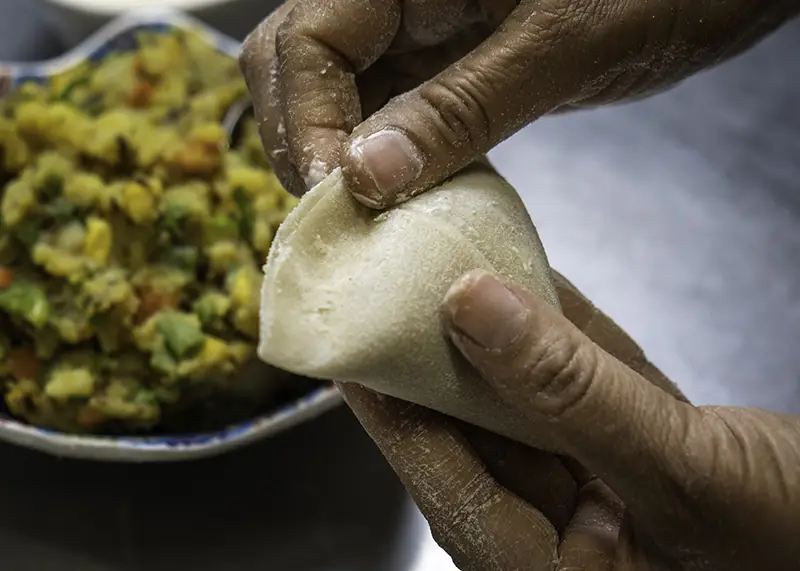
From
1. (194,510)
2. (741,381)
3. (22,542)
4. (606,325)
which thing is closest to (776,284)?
(741,381)

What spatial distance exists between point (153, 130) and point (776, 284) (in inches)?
38.0

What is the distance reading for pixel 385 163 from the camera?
0.68m

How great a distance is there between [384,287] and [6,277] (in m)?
0.62

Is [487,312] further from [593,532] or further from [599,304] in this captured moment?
[599,304]

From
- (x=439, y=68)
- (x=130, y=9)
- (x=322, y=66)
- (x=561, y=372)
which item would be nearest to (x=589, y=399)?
(x=561, y=372)

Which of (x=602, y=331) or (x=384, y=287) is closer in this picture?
(x=384, y=287)

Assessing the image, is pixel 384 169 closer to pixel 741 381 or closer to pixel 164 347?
pixel 164 347

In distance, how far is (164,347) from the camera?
1.01 m

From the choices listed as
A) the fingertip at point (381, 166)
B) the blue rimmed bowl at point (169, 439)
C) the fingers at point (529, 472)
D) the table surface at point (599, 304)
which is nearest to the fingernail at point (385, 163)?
the fingertip at point (381, 166)

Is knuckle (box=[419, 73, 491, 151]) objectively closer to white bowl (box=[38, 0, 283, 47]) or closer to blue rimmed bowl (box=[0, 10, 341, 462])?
blue rimmed bowl (box=[0, 10, 341, 462])

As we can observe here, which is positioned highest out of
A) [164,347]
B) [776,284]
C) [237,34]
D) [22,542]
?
[237,34]

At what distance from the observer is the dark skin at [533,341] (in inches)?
23.8

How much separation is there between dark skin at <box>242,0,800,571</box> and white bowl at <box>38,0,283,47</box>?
64cm

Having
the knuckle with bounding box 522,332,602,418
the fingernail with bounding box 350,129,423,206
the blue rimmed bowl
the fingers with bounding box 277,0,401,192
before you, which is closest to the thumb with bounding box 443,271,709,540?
the knuckle with bounding box 522,332,602,418
